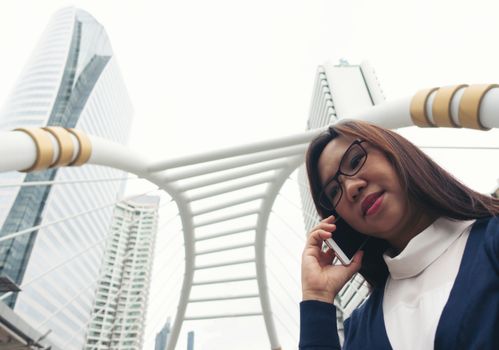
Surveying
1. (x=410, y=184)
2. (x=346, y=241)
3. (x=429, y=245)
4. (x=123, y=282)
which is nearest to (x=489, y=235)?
(x=429, y=245)

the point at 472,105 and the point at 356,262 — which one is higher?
the point at 472,105

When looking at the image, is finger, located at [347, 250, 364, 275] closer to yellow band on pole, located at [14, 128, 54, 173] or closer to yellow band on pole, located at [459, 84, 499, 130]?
yellow band on pole, located at [459, 84, 499, 130]

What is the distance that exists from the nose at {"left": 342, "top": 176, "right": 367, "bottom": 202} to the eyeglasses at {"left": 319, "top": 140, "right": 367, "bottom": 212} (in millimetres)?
31

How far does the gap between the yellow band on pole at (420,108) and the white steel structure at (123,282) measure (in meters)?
61.2

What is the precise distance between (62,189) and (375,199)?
57.0m

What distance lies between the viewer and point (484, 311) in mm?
792

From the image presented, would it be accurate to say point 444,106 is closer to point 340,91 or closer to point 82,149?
point 82,149

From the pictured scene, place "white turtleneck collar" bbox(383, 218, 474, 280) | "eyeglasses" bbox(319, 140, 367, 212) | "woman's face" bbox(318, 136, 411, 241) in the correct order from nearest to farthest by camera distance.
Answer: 1. "white turtleneck collar" bbox(383, 218, 474, 280)
2. "woman's face" bbox(318, 136, 411, 241)
3. "eyeglasses" bbox(319, 140, 367, 212)

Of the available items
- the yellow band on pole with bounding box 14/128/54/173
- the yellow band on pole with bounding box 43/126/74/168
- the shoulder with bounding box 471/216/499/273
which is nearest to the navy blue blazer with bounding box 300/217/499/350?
the shoulder with bounding box 471/216/499/273

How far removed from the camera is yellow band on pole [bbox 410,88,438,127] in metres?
3.36

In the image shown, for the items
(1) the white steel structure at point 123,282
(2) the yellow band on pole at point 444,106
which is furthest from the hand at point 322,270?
(1) the white steel structure at point 123,282

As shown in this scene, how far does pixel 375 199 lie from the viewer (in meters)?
1.16

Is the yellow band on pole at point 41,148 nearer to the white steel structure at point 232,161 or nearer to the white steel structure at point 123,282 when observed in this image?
the white steel structure at point 232,161

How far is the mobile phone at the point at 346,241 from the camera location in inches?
52.8
